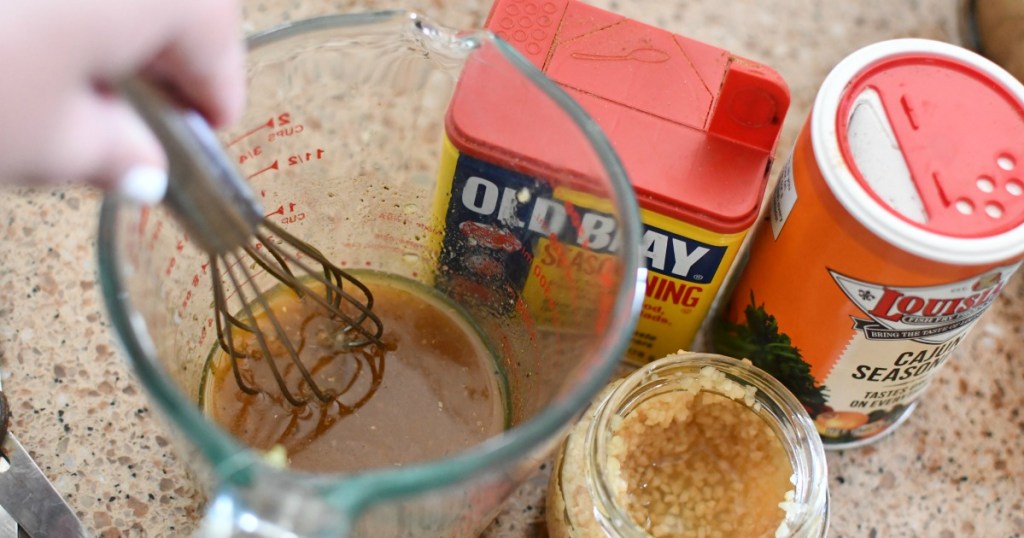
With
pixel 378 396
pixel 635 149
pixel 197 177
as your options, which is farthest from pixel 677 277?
pixel 197 177

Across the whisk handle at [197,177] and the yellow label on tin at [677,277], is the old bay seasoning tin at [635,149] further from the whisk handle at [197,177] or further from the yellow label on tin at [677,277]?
the whisk handle at [197,177]

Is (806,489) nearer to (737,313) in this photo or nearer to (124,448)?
(737,313)

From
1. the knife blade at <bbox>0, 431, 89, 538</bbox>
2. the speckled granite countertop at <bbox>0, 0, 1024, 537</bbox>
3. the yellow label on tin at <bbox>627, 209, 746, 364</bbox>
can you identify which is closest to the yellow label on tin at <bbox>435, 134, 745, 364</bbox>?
the yellow label on tin at <bbox>627, 209, 746, 364</bbox>

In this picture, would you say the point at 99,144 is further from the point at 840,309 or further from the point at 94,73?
the point at 840,309

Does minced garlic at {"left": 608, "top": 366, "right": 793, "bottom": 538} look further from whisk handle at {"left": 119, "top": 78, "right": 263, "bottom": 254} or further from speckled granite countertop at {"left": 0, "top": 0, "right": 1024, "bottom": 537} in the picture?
whisk handle at {"left": 119, "top": 78, "right": 263, "bottom": 254}

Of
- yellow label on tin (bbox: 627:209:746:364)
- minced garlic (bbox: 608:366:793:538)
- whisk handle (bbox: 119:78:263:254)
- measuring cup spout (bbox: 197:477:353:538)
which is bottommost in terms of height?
minced garlic (bbox: 608:366:793:538)

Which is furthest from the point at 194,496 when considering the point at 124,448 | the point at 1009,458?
the point at 1009,458

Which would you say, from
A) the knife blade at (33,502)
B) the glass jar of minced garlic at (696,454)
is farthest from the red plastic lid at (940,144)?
the knife blade at (33,502)
